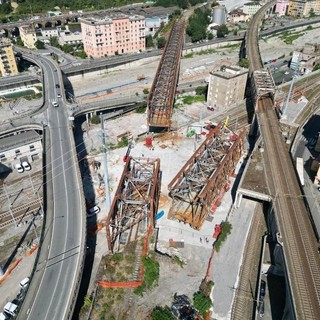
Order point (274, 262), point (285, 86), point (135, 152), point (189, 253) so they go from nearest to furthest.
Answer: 1. point (274, 262)
2. point (189, 253)
3. point (135, 152)
4. point (285, 86)

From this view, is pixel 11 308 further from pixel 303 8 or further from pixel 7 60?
pixel 303 8

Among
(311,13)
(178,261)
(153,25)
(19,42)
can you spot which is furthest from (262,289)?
(311,13)

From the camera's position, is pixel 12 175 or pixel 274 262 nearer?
pixel 274 262

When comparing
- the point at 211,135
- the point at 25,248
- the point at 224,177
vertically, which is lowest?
the point at 25,248

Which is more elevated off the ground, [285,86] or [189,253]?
[285,86]

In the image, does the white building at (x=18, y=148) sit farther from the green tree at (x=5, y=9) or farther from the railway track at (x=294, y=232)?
the green tree at (x=5, y=9)

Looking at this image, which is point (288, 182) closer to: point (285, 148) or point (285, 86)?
point (285, 148)

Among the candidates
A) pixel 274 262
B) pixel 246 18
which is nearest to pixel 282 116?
pixel 274 262
